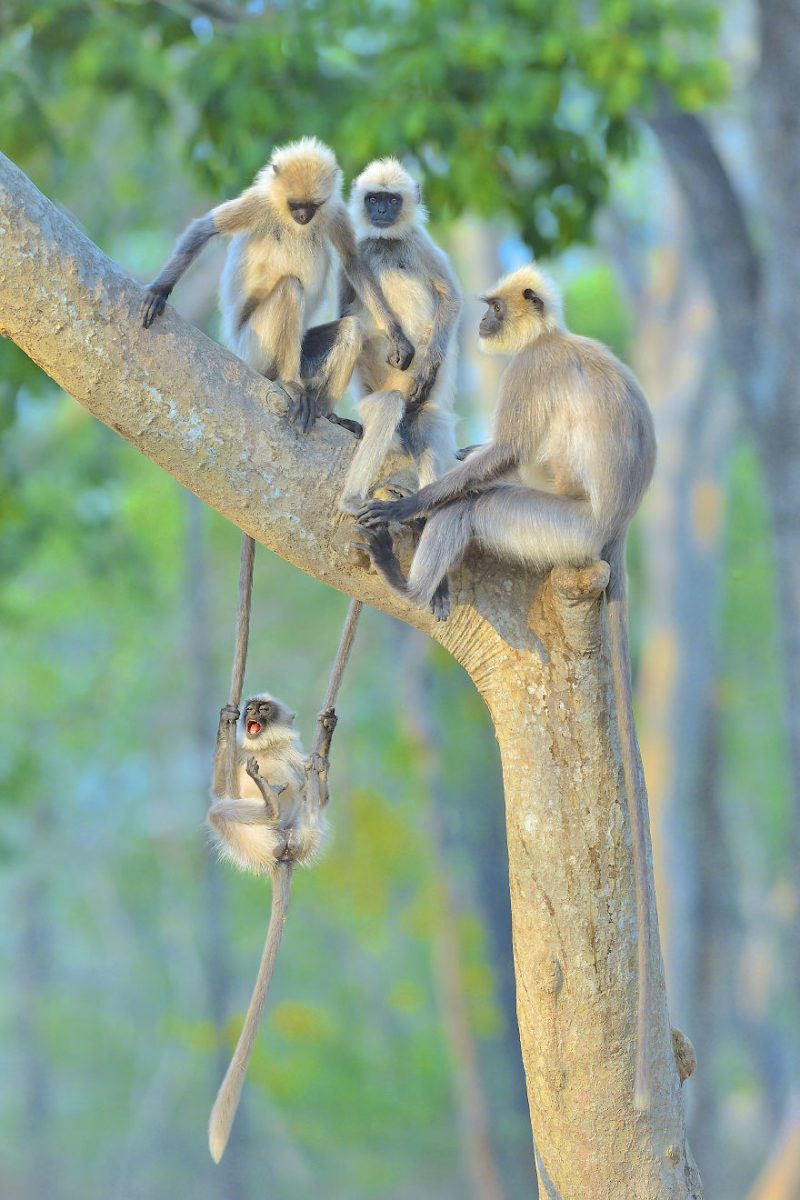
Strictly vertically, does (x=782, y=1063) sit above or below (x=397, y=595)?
above

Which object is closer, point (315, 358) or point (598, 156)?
point (315, 358)

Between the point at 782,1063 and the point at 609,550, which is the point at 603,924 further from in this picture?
the point at 782,1063

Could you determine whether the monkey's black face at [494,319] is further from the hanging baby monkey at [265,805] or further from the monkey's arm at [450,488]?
the hanging baby monkey at [265,805]

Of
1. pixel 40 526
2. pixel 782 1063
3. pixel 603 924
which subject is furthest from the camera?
pixel 782 1063

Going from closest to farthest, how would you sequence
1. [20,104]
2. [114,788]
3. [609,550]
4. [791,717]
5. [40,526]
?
[609,550] < [20,104] < [791,717] < [40,526] < [114,788]

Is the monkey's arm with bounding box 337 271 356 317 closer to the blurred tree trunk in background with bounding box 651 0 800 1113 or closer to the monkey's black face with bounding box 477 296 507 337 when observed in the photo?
the monkey's black face with bounding box 477 296 507 337

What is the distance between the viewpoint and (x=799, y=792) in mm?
7648

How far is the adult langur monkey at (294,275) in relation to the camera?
3.78 meters

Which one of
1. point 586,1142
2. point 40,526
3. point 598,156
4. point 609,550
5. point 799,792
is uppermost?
point 598,156

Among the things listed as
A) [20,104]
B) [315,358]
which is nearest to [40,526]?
[20,104]

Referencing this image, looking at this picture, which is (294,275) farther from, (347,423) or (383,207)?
(347,423)

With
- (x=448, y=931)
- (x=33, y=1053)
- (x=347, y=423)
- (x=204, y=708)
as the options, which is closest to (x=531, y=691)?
(x=347, y=423)

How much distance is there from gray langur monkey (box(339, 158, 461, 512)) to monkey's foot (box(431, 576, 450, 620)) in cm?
63

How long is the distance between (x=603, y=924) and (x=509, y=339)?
1.41 metres
